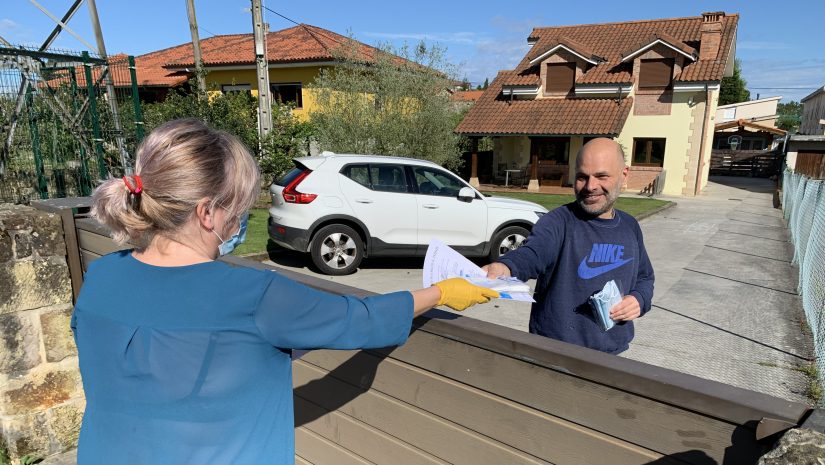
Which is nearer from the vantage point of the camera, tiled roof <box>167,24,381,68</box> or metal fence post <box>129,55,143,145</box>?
metal fence post <box>129,55,143,145</box>

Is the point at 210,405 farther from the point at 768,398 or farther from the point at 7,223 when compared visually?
the point at 7,223

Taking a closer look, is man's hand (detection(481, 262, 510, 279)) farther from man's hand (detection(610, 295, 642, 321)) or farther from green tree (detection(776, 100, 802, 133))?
green tree (detection(776, 100, 802, 133))

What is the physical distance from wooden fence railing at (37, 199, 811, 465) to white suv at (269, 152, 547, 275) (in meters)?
5.54

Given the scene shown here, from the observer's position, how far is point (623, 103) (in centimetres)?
2281

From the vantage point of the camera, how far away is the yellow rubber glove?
1571 millimetres

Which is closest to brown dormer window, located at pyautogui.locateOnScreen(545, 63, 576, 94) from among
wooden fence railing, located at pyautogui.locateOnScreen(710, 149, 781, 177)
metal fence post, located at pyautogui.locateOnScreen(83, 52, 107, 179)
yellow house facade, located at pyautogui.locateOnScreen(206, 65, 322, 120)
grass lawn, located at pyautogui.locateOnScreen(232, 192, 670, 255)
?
grass lawn, located at pyautogui.locateOnScreen(232, 192, 670, 255)

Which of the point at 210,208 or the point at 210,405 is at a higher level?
the point at 210,208

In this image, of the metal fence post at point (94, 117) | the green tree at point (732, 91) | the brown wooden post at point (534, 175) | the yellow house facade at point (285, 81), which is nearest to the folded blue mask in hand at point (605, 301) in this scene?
the metal fence post at point (94, 117)

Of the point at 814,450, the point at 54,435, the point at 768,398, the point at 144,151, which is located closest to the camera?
the point at 814,450

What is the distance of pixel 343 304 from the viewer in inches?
49.9

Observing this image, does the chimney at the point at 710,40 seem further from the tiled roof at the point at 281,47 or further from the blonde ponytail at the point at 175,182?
the blonde ponytail at the point at 175,182

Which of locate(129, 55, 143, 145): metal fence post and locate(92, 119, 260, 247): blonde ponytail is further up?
locate(129, 55, 143, 145): metal fence post

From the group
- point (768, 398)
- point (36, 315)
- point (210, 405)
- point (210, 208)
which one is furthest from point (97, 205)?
point (36, 315)

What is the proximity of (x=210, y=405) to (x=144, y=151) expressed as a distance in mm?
626
